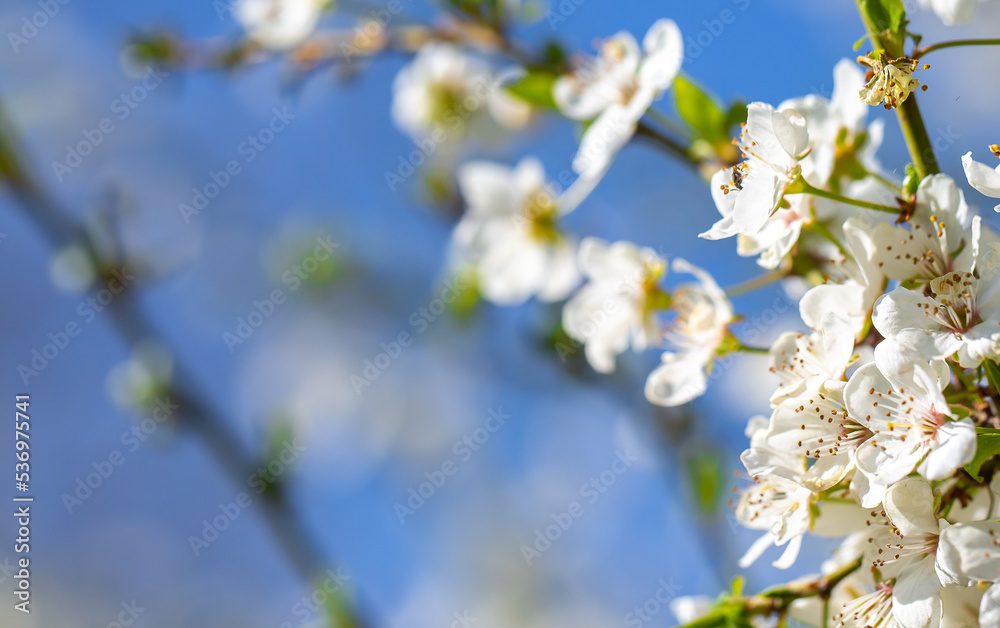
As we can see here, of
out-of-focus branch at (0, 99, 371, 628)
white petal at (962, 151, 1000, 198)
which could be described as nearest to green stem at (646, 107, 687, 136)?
white petal at (962, 151, 1000, 198)

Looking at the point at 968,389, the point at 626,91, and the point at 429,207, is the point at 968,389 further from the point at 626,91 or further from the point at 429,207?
the point at 429,207

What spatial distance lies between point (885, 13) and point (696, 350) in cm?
40

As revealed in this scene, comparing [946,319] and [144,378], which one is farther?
[144,378]

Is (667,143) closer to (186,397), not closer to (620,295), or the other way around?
(620,295)

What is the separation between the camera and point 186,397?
1.96 meters

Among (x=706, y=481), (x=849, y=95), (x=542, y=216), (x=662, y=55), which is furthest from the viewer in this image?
(x=706, y=481)

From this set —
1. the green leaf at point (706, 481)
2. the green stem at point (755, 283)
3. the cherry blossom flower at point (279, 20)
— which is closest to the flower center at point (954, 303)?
the green stem at point (755, 283)

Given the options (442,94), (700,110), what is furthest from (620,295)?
(442,94)

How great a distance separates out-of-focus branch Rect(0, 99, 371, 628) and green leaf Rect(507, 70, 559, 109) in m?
1.14

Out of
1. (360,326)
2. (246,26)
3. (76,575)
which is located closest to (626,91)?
(246,26)

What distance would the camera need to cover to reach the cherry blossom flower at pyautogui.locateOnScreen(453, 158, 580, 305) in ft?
4.58

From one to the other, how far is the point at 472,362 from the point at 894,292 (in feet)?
6.42

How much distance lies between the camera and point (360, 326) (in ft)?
11.0

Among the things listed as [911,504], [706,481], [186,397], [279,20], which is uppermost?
[279,20]
